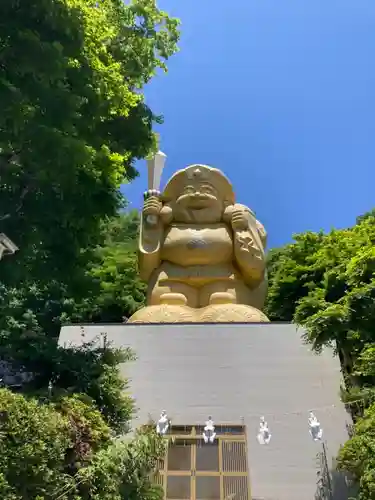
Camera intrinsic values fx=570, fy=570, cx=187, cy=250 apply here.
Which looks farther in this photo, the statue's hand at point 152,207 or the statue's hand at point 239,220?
the statue's hand at point 152,207

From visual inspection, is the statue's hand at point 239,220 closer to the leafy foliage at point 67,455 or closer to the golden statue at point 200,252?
the golden statue at point 200,252

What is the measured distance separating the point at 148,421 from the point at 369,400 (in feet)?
10.0

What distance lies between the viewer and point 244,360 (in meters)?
Result: 8.91

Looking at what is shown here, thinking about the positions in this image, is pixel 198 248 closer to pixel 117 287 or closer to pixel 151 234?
pixel 151 234

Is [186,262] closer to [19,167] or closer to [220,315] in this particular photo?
[220,315]

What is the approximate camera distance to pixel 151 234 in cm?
1177

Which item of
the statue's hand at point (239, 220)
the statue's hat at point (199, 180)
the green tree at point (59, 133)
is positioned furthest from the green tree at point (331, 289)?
the green tree at point (59, 133)

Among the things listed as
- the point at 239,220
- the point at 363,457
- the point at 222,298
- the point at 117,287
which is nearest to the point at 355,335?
the point at 363,457

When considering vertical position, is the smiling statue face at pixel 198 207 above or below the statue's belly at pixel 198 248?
above

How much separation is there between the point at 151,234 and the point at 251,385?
4340mm

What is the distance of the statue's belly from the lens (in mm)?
11359

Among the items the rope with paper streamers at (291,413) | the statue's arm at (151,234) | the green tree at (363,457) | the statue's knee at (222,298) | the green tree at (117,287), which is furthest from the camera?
the green tree at (117,287)

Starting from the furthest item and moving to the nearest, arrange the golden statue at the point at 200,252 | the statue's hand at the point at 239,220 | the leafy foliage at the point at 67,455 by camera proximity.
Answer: the statue's hand at the point at 239,220, the golden statue at the point at 200,252, the leafy foliage at the point at 67,455

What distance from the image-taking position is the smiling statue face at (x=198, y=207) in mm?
11945
